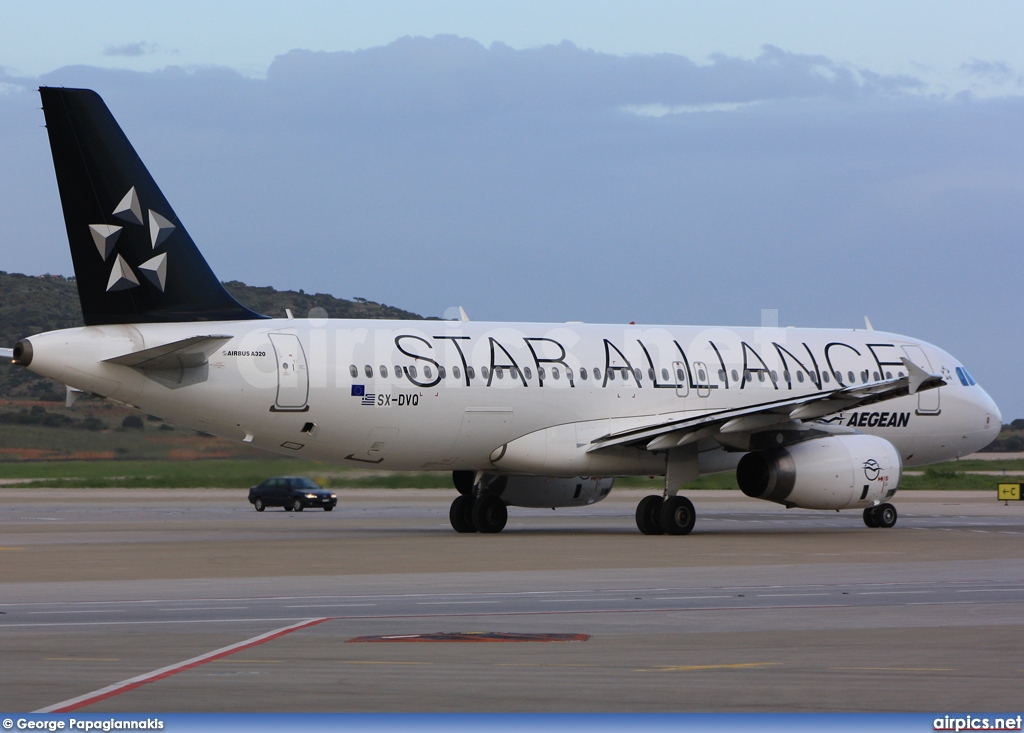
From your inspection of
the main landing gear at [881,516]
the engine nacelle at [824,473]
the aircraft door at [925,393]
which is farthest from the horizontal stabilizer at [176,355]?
the aircraft door at [925,393]

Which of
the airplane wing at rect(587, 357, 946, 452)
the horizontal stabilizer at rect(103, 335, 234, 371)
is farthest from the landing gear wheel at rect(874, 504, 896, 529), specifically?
the horizontal stabilizer at rect(103, 335, 234, 371)

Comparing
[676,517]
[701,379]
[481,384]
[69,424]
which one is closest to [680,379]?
[701,379]

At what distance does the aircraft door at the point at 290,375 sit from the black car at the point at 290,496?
65.3 ft

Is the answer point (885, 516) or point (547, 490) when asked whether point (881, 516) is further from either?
point (547, 490)

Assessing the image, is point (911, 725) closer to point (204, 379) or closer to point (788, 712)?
point (788, 712)

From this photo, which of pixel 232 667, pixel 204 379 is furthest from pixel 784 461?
pixel 232 667

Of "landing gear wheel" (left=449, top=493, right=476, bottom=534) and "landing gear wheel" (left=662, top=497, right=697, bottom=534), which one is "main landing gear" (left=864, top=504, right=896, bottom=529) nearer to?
"landing gear wheel" (left=662, top=497, right=697, bottom=534)

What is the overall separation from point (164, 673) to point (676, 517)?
19.2 meters

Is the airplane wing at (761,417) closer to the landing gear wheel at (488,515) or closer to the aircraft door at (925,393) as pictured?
the landing gear wheel at (488,515)

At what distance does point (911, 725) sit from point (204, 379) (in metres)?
19.4

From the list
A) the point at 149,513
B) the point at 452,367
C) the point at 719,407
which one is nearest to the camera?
the point at 452,367

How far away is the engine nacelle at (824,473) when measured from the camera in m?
28.7

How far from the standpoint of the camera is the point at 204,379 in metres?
26.0

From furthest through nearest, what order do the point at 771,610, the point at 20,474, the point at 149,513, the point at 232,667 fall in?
the point at 20,474, the point at 149,513, the point at 771,610, the point at 232,667
